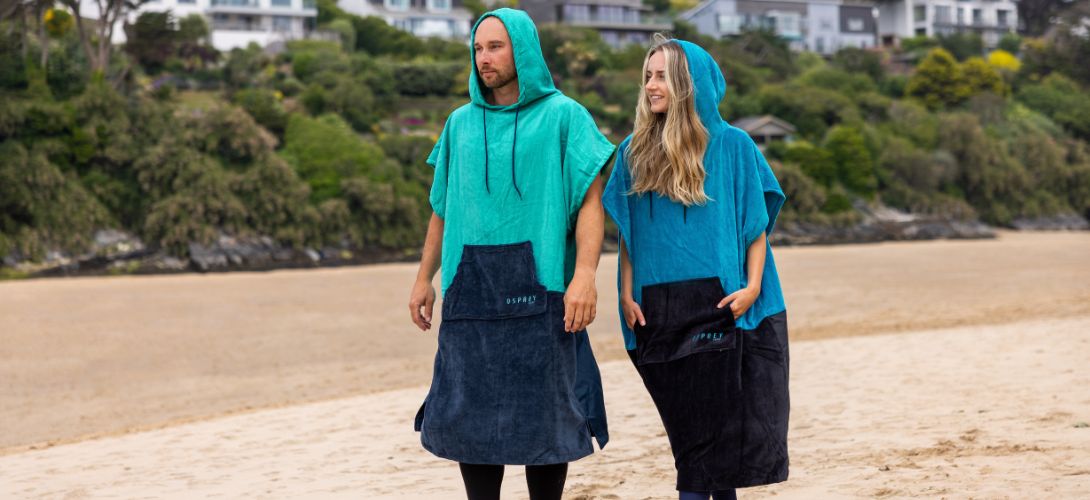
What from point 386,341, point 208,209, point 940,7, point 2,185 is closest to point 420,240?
→ point 208,209

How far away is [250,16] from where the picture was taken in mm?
52719

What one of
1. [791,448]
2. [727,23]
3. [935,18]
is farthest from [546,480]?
[935,18]

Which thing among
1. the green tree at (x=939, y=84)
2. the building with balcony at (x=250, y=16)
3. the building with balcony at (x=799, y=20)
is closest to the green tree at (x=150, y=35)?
the building with balcony at (x=250, y=16)

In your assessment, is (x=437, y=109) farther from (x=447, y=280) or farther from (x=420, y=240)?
(x=447, y=280)

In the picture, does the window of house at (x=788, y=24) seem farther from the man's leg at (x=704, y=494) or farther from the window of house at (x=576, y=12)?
the man's leg at (x=704, y=494)

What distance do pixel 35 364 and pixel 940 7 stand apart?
73162 mm

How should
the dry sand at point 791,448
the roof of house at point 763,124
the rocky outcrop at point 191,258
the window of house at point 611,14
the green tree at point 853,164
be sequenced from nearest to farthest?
the dry sand at point 791,448 → the rocky outcrop at point 191,258 → the green tree at point 853,164 → the roof of house at point 763,124 → the window of house at point 611,14

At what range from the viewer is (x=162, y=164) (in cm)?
2617

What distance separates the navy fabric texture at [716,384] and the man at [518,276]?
23 cm

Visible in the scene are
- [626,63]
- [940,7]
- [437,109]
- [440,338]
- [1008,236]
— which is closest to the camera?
[440,338]

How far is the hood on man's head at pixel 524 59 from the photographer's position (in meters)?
3.02

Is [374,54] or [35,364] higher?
[374,54]

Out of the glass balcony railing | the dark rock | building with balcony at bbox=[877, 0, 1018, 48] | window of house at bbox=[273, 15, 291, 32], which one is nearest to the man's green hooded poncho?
the dark rock

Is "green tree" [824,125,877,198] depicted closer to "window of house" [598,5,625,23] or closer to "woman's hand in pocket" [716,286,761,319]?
"window of house" [598,5,625,23]
